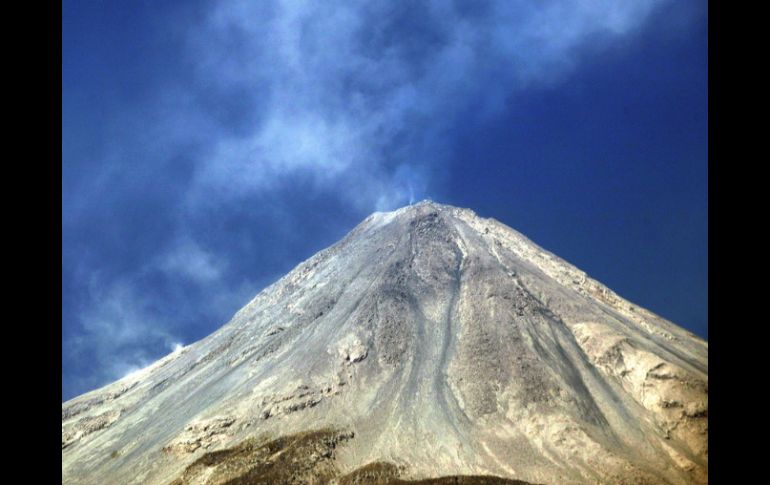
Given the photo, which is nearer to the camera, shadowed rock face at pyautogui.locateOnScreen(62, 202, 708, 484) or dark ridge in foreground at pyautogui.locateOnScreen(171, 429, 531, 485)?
dark ridge in foreground at pyautogui.locateOnScreen(171, 429, 531, 485)

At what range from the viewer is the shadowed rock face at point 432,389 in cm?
3519

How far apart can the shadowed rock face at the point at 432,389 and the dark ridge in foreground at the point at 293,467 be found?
25 centimetres

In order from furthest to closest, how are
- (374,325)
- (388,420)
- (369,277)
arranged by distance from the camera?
1. (369,277)
2. (374,325)
3. (388,420)

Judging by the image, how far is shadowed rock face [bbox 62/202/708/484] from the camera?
3519cm

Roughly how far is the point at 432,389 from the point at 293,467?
619 inches

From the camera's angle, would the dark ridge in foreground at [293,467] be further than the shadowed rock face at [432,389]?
No

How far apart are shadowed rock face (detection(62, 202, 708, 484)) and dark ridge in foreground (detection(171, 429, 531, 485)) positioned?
254 mm

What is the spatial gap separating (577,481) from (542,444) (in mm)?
4609

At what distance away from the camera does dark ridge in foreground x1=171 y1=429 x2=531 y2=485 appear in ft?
107

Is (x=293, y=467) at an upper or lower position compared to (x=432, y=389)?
lower

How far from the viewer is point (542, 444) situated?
1442 inches

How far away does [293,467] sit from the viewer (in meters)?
33.9
